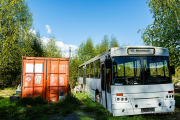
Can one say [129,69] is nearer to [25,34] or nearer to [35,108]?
[35,108]

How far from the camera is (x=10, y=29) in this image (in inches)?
830

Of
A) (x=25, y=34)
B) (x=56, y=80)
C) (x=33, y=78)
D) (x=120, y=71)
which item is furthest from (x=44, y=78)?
(x=25, y=34)

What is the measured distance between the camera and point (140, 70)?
6719 millimetres

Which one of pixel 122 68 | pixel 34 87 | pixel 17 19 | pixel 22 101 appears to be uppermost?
pixel 17 19

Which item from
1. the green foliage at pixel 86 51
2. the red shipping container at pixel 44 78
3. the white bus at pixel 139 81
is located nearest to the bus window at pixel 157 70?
the white bus at pixel 139 81

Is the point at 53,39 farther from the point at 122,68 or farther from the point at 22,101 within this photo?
the point at 122,68

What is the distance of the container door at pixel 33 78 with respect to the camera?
34.5 ft

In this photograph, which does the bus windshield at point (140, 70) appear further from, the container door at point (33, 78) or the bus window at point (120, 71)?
the container door at point (33, 78)

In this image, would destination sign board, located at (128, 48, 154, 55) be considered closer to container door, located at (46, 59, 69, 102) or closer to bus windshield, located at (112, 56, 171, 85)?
bus windshield, located at (112, 56, 171, 85)

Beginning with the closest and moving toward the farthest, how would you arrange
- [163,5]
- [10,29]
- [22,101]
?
[22,101] < [163,5] < [10,29]

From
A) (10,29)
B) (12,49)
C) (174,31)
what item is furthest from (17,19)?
(174,31)

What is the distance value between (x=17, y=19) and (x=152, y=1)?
58.8 ft

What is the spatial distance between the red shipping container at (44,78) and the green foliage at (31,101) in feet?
1.33

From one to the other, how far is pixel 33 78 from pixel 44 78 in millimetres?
702
